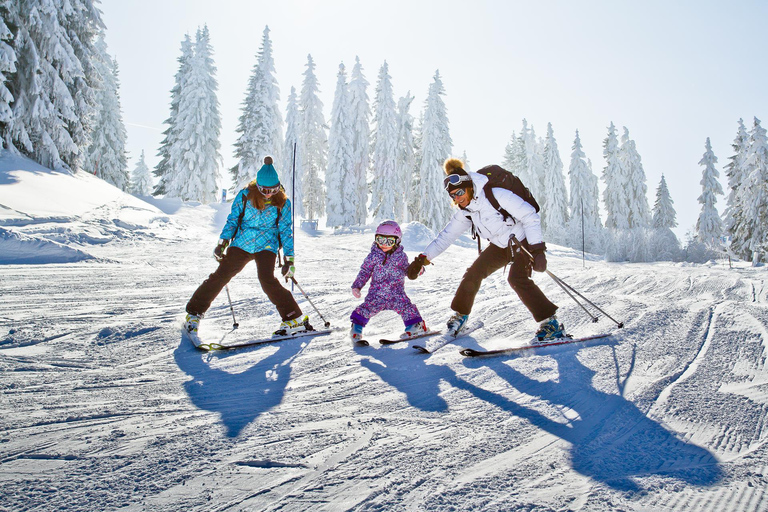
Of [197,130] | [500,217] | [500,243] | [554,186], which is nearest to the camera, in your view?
[500,217]

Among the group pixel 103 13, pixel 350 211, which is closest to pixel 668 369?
pixel 103 13

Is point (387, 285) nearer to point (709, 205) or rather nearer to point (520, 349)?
point (520, 349)

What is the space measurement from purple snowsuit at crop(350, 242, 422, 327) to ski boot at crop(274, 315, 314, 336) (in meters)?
0.48

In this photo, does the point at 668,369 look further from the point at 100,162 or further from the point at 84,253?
the point at 100,162

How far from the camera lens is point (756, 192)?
24.3 metres

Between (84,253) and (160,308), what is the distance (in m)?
4.86

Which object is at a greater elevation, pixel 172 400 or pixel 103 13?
pixel 103 13

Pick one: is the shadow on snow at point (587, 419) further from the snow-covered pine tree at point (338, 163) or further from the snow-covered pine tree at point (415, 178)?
the snow-covered pine tree at point (415, 178)

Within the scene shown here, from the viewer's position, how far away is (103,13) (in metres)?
17.9

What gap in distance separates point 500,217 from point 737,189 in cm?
3193

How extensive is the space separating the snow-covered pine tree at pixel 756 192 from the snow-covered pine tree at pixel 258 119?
28.7m

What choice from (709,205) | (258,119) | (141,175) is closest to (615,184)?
(709,205)

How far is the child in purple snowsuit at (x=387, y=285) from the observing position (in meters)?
4.08

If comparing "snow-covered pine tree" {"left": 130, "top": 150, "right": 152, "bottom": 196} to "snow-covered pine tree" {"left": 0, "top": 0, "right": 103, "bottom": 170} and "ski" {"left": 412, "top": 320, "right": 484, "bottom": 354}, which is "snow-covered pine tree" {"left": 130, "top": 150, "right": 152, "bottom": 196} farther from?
"ski" {"left": 412, "top": 320, "right": 484, "bottom": 354}
